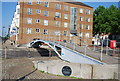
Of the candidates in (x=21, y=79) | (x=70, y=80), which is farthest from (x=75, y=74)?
(x=21, y=79)

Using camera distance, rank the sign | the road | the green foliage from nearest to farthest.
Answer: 1. the sign
2. the road
3. the green foliage

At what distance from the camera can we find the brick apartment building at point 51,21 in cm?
3011

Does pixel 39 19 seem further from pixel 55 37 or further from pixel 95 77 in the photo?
pixel 95 77

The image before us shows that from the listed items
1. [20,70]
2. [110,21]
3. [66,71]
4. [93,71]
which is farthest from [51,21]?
[93,71]

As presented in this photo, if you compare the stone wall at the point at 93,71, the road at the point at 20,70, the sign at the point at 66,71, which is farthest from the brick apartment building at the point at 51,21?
the stone wall at the point at 93,71

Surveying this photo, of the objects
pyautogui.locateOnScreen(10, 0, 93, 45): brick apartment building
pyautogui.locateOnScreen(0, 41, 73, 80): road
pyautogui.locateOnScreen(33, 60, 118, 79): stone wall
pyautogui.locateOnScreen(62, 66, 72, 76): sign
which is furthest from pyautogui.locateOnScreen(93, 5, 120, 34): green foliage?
pyautogui.locateOnScreen(62, 66, 72, 76): sign

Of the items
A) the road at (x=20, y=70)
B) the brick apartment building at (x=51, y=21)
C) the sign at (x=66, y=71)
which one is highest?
the brick apartment building at (x=51, y=21)

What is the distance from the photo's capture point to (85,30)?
125 feet

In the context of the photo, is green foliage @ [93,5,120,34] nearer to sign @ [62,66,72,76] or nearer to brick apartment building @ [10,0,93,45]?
brick apartment building @ [10,0,93,45]

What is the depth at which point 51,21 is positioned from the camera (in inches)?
1319

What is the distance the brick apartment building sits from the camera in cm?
3011

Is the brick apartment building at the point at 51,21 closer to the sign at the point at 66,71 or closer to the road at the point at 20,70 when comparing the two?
the road at the point at 20,70

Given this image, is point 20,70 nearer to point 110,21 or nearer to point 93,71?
point 93,71

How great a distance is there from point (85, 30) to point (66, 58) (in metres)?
27.2
